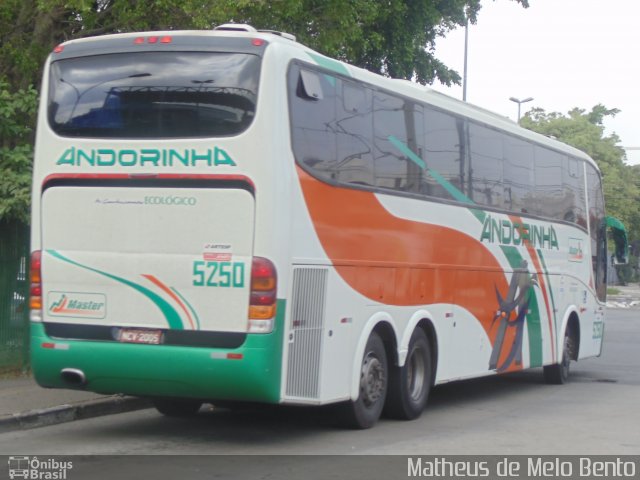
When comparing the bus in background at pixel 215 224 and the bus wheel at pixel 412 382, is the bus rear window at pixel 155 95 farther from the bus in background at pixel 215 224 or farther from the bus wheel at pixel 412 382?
the bus wheel at pixel 412 382

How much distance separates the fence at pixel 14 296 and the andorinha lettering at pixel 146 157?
455 centimetres

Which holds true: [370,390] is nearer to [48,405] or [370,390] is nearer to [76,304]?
[76,304]

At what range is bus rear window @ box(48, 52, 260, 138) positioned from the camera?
10.0 m

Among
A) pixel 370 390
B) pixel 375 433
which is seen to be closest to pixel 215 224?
pixel 370 390

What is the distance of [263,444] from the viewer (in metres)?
10.7

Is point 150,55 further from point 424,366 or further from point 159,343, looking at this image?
point 424,366

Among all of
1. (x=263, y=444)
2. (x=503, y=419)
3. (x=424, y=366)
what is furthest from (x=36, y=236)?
(x=503, y=419)

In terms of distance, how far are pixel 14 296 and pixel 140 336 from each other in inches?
209

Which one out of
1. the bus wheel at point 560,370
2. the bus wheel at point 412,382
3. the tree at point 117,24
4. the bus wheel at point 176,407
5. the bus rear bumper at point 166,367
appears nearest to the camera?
the bus rear bumper at point 166,367

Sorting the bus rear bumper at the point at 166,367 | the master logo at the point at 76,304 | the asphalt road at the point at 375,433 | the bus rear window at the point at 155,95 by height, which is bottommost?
the asphalt road at the point at 375,433

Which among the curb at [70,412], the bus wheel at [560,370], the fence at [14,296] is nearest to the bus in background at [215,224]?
the curb at [70,412]

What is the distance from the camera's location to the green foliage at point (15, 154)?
1364 centimetres

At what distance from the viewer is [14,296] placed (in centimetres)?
1482

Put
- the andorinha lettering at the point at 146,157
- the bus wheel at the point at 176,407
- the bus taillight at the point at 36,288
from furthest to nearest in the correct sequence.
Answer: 1. the bus wheel at the point at 176,407
2. the bus taillight at the point at 36,288
3. the andorinha lettering at the point at 146,157
